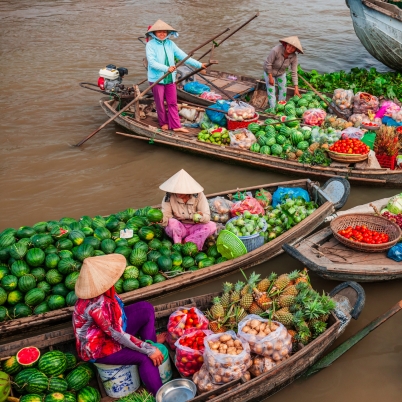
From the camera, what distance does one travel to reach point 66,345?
376 cm

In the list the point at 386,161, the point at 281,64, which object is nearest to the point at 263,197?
the point at 386,161

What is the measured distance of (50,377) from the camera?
3.45 meters

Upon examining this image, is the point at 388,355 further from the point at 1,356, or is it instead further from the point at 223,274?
the point at 1,356

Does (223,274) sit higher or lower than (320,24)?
lower

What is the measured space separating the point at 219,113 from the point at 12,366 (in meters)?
5.39

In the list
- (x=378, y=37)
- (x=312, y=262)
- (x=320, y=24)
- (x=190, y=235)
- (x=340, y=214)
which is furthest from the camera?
(x=320, y=24)

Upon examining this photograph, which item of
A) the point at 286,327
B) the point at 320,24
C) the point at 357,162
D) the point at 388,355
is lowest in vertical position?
the point at 388,355

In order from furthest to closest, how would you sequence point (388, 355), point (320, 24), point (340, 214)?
point (320, 24) → point (340, 214) → point (388, 355)

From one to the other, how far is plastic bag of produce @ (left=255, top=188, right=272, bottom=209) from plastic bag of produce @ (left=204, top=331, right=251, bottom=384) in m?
2.50

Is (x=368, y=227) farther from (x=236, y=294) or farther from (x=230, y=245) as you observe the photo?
(x=236, y=294)

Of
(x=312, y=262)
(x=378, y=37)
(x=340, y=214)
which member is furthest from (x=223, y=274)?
(x=378, y=37)

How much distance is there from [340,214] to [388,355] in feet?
5.81

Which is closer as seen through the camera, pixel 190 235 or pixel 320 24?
pixel 190 235

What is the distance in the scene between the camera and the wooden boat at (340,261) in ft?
15.0
